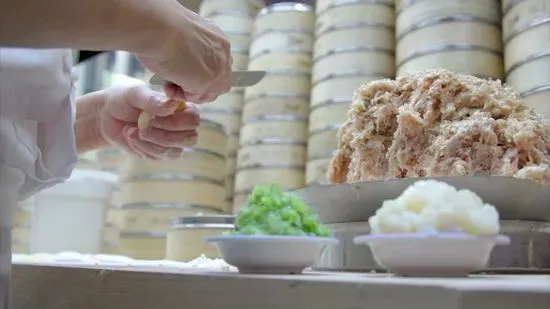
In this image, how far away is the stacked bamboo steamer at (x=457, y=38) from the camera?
285 centimetres

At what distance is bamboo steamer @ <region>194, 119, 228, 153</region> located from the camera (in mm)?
3305

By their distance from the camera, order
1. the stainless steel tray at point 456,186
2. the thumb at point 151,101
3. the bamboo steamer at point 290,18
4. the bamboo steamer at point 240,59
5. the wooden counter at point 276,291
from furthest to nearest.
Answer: the bamboo steamer at point 240,59, the bamboo steamer at point 290,18, the thumb at point 151,101, the stainless steel tray at point 456,186, the wooden counter at point 276,291

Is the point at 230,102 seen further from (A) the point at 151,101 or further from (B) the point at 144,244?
(A) the point at 151,101

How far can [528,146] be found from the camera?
4.27 feet

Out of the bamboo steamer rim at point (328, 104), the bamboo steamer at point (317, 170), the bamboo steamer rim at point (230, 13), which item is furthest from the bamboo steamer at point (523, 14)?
the bamboo steamer rim at point (230, 13)

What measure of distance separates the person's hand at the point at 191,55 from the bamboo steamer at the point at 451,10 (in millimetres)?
1850

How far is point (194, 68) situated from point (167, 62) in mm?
58

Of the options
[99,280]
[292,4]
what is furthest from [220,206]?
[99,280]

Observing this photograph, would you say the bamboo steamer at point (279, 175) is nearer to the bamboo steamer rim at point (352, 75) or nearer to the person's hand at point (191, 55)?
the bamboo steamer rim at point (352, 75)

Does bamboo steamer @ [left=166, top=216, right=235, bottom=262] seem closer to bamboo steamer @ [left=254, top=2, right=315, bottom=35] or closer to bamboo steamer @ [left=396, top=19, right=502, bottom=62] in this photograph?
bamboo steamer @ [left=396, top=19, right=502, bottom=62]

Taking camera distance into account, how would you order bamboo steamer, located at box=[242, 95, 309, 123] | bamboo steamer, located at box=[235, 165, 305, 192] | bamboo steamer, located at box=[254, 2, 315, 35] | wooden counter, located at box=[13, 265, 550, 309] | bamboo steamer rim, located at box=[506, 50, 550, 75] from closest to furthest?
wooden counter, located at box=[13, 265, 550, 309] → bamboo steamer rim, located at box=[506, 50, 550, 75] → bamboo steamer, located at box=[235, 165, 305, 192] → bamboo steamer, located at box=[242, 95, 309, 123] → bamboo steamer, located at box=[254, 2, 315, 35]

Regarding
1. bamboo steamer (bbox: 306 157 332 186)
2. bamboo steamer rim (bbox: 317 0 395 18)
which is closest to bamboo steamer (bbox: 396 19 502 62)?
bamboo steamer rim (bbox: 317 0 395 18)

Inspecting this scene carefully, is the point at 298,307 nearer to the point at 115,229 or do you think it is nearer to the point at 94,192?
the point at 94,192

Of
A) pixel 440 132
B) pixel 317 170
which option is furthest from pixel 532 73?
pixel 440 132
